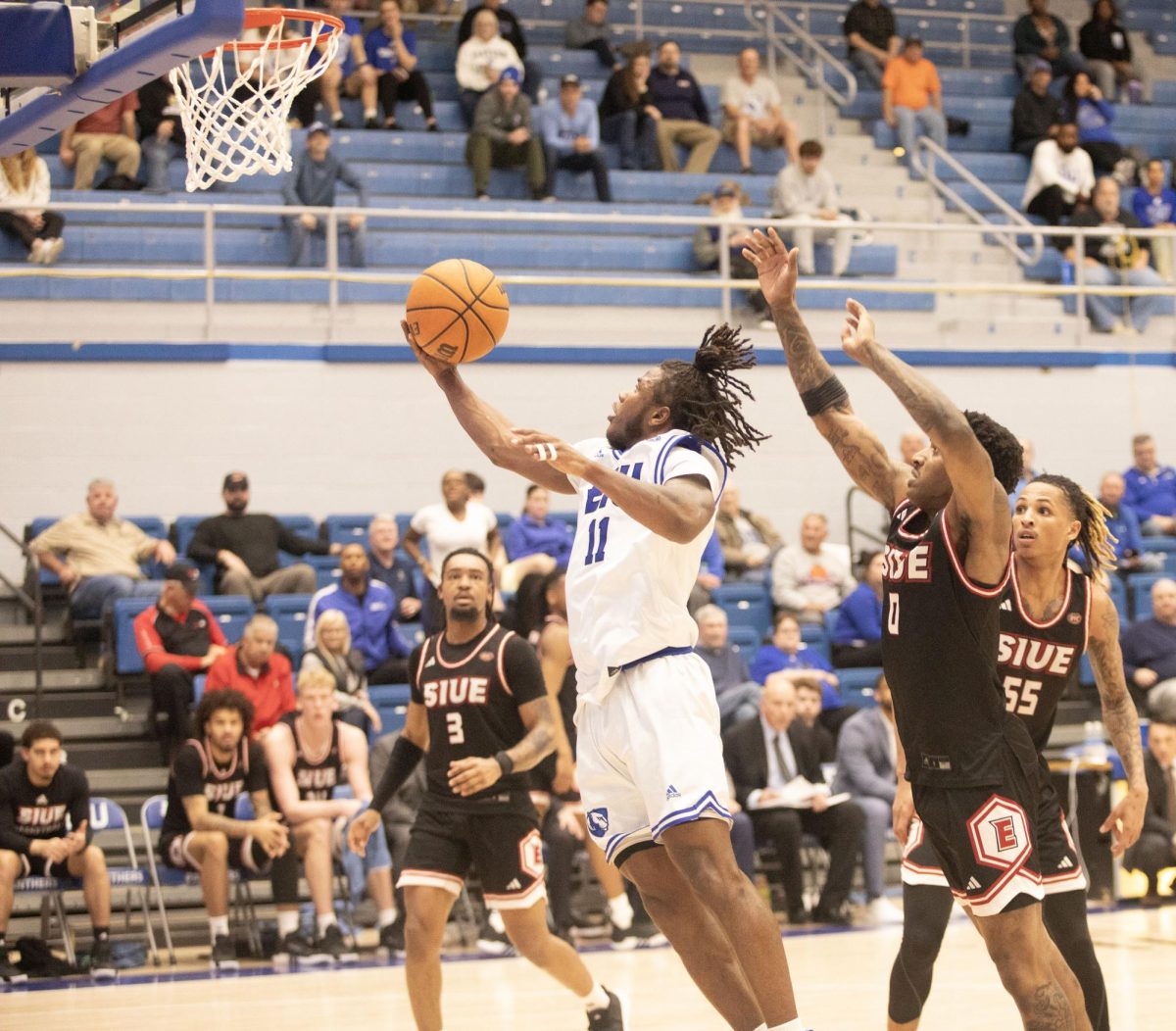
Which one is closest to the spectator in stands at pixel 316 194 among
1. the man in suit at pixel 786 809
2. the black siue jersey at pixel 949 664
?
the man in suit at pixel 786 809

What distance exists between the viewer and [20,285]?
14.4 m

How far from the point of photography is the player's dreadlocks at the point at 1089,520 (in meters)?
6.14

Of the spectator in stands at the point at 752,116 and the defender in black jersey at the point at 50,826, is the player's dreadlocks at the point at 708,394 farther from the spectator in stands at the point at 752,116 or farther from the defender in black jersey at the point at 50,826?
the spectator in stands at the point at 752,116

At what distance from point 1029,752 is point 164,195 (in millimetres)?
11246

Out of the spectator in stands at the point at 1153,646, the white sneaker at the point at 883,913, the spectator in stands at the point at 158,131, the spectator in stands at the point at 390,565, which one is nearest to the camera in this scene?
the white sneaker at the point at 883,913

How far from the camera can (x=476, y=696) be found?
24.9 feet

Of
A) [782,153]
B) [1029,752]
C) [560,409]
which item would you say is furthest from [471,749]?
[782,153]

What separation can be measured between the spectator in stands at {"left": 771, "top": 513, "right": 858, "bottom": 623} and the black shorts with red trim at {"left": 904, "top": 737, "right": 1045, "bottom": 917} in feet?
27.2

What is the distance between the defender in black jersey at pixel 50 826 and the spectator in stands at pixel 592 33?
10.2 metres

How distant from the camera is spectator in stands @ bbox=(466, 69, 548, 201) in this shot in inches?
642

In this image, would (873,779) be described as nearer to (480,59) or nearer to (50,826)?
(50,826)

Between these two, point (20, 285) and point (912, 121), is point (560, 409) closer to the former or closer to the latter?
point (20, 285)

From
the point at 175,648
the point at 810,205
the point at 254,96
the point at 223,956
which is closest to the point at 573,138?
the point at 810,205

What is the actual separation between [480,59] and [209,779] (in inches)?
337
